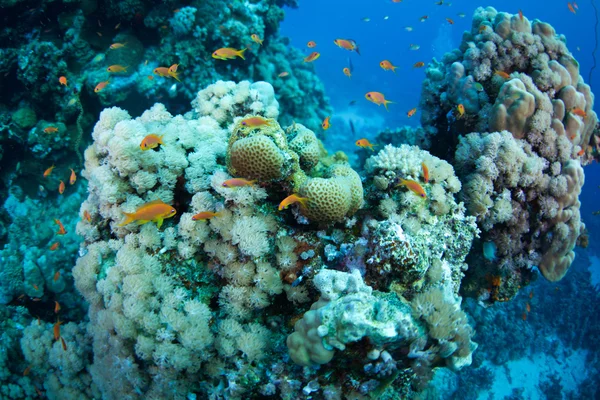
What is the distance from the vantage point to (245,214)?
12.1ft

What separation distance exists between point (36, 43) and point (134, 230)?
7005 mm

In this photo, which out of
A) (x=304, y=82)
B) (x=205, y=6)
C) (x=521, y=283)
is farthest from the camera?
(x=304, y=82)

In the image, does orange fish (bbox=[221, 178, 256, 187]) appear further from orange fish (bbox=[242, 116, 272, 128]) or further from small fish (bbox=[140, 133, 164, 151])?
small fish (bbox=[140, 133, 164, 151])

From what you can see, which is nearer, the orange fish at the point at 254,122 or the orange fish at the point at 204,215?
the orange fish at the point at 204,215

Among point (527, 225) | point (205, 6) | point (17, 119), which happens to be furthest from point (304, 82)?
point (527, 225)

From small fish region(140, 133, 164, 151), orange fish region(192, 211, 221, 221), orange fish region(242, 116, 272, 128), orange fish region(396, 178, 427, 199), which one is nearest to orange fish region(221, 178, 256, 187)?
orange fish region(192, 211, 221, 221)

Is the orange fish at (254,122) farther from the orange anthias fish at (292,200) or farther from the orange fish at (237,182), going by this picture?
the orange anthias fish at (292,200)

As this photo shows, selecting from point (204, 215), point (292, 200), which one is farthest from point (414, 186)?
point (204, 215)

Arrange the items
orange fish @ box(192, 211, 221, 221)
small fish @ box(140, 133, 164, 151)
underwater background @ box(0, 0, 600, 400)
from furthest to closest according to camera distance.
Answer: small fish @ box(140, 133, 164, 151) < orange fish @ box(192, 211, 221, 221) < underwater background @ box(0, 0, 600, 400)

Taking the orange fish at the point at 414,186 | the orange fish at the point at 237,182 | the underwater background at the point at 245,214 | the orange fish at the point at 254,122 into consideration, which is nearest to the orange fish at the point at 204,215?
the underwater background at the point at 245,214

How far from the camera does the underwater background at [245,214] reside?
3176mm

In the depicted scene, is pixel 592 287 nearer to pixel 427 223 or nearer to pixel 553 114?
pixel 553 114

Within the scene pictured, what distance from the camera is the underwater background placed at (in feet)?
10.4

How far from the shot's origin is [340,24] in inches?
2768
